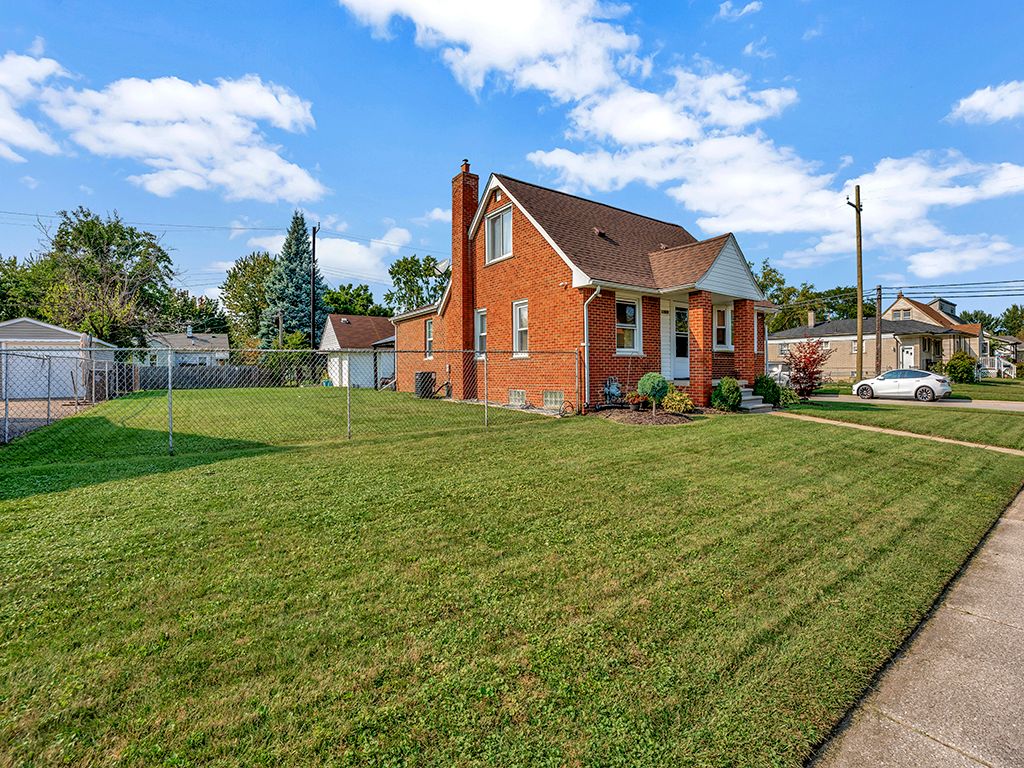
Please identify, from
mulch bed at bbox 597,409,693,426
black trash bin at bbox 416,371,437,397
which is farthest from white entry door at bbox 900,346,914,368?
black trash bin at bbox 416,371,437,397

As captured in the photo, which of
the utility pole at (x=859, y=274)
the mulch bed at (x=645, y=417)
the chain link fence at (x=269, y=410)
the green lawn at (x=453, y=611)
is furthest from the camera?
the utility pole at (x=859, y=274)

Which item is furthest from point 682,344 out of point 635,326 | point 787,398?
point 787,398

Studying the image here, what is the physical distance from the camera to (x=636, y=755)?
1.83 m

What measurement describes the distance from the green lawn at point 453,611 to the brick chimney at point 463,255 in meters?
10.1

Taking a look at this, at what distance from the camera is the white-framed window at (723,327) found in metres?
14.4

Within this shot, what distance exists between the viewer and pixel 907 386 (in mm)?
18938

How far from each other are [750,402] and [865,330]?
32321 millimetres

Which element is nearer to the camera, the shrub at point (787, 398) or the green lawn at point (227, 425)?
the green lawn at point (227, 425)

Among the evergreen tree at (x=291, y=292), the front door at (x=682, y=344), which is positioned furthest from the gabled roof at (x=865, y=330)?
the evergreen tree at (x=291, y=292)

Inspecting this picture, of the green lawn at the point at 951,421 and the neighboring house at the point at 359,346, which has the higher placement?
the neighboring house at the point at 359,346

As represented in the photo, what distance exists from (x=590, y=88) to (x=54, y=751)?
1457 centimetres

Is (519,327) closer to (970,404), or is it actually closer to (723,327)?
(723,327)

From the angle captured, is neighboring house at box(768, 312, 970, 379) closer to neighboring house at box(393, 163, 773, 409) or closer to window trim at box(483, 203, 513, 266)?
neighboring house at box(393, 163, 773, 409)

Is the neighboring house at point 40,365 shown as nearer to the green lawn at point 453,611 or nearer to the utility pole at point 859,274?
the green lawn at point 453,611
